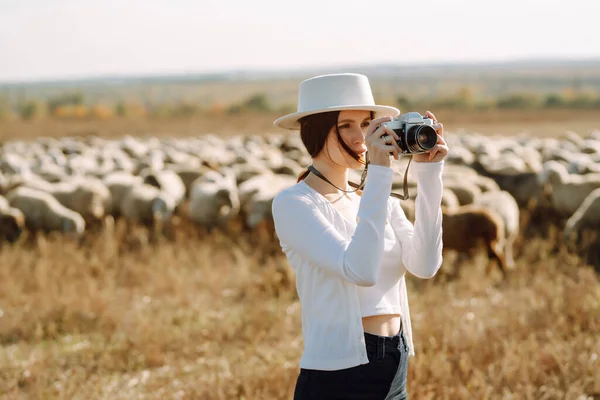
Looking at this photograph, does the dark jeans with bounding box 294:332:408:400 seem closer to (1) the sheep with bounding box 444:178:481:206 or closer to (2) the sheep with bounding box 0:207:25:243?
(1) the sheep with bounding box 444:178:481:206

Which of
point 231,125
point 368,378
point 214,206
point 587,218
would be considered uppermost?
point 368,378

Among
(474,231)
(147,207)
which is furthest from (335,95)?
(147,207)

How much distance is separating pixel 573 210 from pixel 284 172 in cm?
539

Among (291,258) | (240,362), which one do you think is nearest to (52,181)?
(240,362)

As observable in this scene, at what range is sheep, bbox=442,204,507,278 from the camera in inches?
308

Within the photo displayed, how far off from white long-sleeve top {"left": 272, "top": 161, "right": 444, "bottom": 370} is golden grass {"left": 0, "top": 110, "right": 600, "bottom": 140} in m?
34.6

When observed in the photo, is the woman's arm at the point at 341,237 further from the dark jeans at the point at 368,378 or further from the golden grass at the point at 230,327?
the golden grass at the point at 230,327

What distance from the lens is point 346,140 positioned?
8.21ft

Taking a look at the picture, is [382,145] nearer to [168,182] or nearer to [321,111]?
[321,111]

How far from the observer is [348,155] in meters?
2.50

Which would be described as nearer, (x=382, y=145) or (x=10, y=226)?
(x=382, y=145)

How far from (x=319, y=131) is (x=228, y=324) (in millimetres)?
3937

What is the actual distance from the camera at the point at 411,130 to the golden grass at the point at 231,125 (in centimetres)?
3477

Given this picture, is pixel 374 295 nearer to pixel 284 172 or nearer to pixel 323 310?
pixel 323 310
